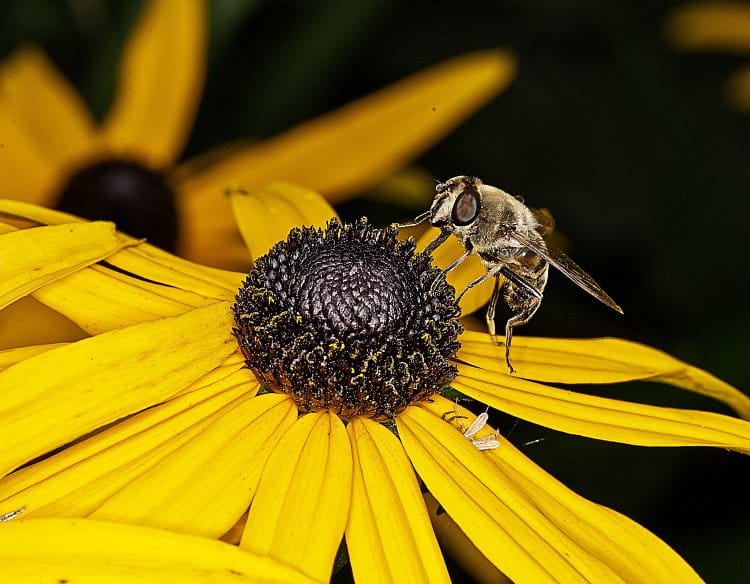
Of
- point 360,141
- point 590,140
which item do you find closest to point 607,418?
point 360,141

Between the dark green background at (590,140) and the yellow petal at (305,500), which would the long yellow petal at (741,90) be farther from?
the yellow petal at (305,500)

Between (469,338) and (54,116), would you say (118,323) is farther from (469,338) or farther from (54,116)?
(54,116)

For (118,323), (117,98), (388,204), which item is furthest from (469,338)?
(117,98)

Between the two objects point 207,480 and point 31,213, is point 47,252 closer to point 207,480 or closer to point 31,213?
point 31,213

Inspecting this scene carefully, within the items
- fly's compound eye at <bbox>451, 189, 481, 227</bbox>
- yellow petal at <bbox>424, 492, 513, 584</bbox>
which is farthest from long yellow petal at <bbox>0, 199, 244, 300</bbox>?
yellow petal at <bbox>424, 492, 513, 584</bbox>

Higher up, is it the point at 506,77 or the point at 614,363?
the point at 506,77

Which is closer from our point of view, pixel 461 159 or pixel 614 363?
pixel 614 363
